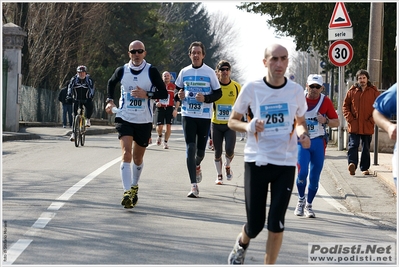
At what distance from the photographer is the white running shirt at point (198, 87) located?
39.6 feet

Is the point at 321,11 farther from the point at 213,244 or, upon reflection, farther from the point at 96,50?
the point at 96,50

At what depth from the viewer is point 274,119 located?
687cm

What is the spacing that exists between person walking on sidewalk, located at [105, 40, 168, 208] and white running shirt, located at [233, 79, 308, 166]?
3688mm

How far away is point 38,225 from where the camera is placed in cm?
916

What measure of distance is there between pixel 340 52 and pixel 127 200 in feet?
33.9

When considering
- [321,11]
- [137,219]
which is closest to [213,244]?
[137,219]

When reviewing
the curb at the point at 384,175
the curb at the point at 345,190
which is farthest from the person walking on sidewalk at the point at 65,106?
the curb at the point at 384,175

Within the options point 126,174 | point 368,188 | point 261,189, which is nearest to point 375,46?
point 368,188

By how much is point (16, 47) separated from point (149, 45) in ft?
95.3

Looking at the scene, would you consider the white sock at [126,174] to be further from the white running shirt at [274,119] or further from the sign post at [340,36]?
the sign post at [340,36]

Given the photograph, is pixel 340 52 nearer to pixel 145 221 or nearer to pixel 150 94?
pixel 150 94

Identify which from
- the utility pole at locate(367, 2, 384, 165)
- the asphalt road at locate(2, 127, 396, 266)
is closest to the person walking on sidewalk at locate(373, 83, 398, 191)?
the asphalt road at locate(2, 127, 396, 266)

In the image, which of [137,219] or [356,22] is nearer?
[137,219]

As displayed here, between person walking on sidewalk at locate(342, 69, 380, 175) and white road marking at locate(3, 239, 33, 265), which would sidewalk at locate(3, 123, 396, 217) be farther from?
white road marking at locate(3, 239, 33, 265)
